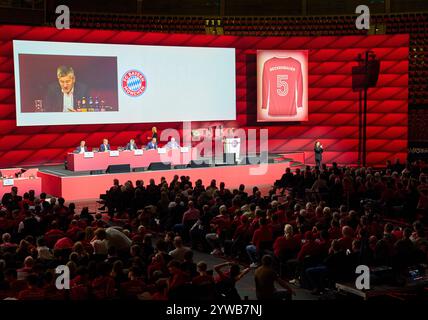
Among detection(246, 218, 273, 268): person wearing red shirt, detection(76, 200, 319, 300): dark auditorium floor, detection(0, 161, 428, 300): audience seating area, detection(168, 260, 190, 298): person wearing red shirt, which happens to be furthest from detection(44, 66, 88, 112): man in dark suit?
detection(168, 260, 190, 298): person wearing red shirt

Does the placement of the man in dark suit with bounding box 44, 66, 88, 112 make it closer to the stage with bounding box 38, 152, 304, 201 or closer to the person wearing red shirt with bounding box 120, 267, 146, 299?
the stage with bounding box 38, 152, 304, 201

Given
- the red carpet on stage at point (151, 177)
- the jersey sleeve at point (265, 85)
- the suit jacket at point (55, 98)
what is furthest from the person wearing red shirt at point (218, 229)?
the jersey sleeve at point (265, 85)

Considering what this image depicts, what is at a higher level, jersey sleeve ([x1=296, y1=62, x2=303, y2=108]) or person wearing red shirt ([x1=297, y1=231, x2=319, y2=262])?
jersey sleeve ([x1=296, y1=62, x2=303, y2=108])

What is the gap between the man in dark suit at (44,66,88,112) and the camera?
61.6 feet

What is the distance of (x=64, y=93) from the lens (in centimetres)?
1898

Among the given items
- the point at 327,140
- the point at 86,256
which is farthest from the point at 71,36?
the point at 86,256

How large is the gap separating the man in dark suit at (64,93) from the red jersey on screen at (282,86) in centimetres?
696

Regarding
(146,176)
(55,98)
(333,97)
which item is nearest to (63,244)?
(146,176)

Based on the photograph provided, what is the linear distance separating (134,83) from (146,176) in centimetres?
409

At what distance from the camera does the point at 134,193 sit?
13.7m

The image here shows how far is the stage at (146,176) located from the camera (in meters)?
16.3

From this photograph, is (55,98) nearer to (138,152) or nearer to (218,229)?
(138,152)

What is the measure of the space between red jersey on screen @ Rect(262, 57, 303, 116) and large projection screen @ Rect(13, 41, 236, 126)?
1.36 metres

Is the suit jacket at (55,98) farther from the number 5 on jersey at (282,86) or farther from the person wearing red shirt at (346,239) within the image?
the person wearing red shirt at (346,239)
